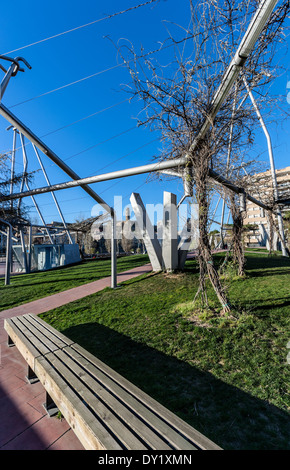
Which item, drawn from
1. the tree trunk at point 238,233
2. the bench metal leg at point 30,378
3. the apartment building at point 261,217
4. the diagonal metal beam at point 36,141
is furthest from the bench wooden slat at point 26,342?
the apartment building at point 261,217

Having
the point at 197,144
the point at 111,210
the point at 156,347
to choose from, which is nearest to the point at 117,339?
the point at 156,347

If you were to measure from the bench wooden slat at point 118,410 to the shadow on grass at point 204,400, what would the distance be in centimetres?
82

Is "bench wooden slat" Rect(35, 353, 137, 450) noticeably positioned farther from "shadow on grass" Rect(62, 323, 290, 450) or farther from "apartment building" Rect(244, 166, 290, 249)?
"apartment building" Rect(244, 166, 290, 249)

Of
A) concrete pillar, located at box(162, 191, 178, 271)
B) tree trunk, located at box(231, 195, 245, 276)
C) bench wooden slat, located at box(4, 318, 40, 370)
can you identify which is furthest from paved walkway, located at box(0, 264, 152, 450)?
tree trunk, located at box(231, 195, 245, 276)

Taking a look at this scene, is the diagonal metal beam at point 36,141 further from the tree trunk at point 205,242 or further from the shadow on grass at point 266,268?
the shadow on grass at point 266,268

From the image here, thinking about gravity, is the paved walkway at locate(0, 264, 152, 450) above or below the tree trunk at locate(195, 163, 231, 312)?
below

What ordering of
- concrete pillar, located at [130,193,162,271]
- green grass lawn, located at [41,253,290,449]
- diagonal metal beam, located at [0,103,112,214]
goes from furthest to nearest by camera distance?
concrete pillar, located at [130,193,162,271]
diagonal metal beam, located at [0,103,112,214]
green grass lawn, located at [41,253,290,449]

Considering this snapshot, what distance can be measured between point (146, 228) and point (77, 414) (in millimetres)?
7606

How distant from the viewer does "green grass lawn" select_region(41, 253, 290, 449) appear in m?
2.14

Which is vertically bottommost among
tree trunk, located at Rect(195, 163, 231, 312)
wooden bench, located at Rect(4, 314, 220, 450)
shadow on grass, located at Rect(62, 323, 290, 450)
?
shadow on grass, located at Rect(62, 323, 290, 450)

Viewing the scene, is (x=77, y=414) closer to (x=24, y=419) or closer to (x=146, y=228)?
(x=24, y=419)

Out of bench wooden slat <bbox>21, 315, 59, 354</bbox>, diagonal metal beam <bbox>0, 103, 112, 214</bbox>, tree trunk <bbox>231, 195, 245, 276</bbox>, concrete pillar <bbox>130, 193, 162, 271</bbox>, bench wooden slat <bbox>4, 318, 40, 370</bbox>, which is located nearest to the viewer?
bench wooden slat <bbox>4, 318, 40, 370</bbox>
